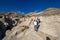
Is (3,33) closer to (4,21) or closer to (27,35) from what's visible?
(4,21)

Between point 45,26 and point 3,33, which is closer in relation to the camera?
point 45,26

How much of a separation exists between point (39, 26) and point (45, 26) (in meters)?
1.55

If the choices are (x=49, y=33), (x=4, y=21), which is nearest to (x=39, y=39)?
(x=49, y=33)

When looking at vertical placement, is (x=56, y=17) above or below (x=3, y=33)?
above

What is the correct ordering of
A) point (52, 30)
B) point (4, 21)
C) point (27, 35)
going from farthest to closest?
point (4, 21)
point (27, 35)
point (52, 30)

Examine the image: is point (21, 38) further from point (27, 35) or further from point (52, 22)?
point (52, 22)

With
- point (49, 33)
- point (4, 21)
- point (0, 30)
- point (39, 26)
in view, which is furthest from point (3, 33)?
point (49, 33)

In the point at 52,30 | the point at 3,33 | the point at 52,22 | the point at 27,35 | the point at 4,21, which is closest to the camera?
the point at 52,30

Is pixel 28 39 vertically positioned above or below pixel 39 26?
below

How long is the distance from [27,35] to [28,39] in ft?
4.29

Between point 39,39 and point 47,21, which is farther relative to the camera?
point 47,21

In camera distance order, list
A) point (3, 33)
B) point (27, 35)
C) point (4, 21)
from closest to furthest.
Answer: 1. point (27, 35)
2. point (3, 33)
3. point (4, 21)

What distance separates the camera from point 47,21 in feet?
88.5

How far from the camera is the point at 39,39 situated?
24938 mm
